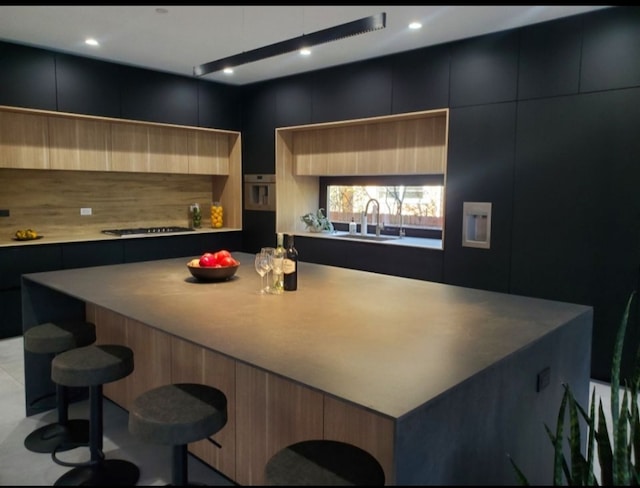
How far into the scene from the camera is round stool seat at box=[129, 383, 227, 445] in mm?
1693

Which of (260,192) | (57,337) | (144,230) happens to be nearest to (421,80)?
(260,192)

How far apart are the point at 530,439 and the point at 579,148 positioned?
2.55 meters

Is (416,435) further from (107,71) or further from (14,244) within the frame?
(107,71)

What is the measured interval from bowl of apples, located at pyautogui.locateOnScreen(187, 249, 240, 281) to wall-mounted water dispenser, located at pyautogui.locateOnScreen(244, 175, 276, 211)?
10.3 feet

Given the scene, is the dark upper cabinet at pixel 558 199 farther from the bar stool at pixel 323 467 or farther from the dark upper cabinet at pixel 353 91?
the bar stool at pixel 323 467

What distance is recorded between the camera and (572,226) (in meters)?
3.74

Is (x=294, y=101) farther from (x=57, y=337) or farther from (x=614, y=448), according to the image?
(x=614, y=448)

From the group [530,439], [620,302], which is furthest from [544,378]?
[620,302]

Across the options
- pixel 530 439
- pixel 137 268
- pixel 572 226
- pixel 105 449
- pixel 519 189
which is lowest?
pixel 105 449

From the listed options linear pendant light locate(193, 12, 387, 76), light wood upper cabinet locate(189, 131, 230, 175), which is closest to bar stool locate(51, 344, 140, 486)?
linear pendant light locate(193, 12, 387, 76)

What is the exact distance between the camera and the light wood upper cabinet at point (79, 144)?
16.3ft

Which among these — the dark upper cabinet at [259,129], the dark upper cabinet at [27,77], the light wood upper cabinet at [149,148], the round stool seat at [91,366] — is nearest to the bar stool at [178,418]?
the round stool seat at [91,366]

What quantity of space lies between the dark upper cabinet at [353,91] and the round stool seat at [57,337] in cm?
332

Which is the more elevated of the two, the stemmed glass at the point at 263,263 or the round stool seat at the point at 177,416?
the stemmed glass at the point at 263,263
